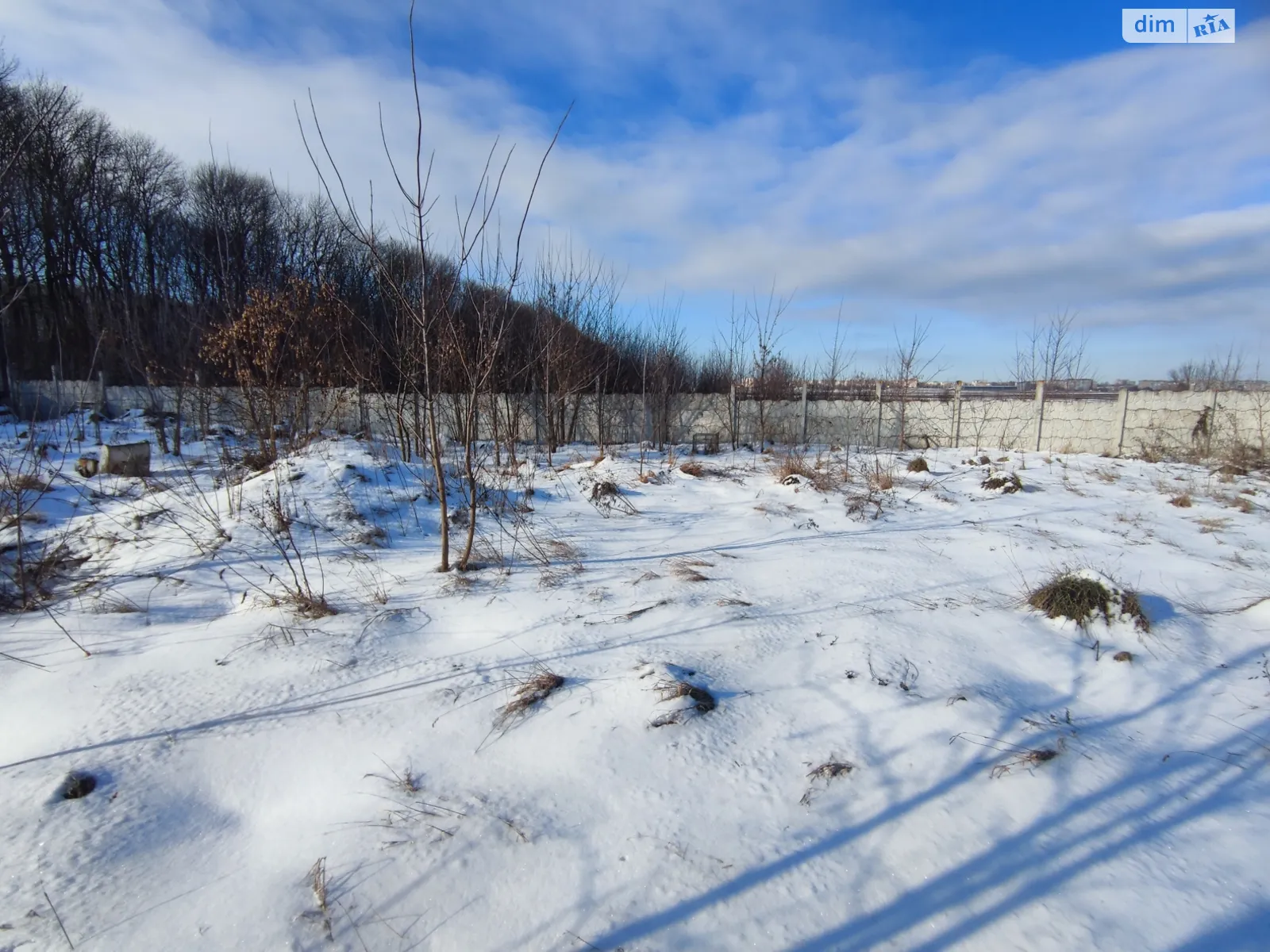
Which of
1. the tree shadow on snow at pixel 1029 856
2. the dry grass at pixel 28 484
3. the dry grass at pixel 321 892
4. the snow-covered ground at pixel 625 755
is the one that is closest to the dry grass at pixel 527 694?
the snow-covered ground at pixel 625 755

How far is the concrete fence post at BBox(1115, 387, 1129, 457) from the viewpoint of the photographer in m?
12.1

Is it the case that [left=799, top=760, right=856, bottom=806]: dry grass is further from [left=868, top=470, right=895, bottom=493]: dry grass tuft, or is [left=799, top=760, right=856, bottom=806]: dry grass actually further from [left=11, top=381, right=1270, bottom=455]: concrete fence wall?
[left=11, top=381, right=1270, bottom=455]: concrete fence wall

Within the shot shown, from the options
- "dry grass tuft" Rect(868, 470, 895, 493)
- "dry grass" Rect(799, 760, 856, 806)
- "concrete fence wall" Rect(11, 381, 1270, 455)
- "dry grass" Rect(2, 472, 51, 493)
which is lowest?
"dry grass" Rect(799, 760, 856, 806)

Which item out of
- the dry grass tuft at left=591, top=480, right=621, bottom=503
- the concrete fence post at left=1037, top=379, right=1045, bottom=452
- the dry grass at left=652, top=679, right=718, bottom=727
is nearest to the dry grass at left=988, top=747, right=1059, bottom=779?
the dry grass at left=652, top=679, right=718, bottom=727

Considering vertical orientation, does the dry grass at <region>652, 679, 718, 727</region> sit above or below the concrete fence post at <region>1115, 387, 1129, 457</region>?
below

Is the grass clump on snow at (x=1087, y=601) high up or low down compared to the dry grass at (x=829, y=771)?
up

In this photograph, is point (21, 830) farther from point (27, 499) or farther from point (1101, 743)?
point (27, 499)

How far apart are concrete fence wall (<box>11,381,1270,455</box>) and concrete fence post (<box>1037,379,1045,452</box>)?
0.08ft

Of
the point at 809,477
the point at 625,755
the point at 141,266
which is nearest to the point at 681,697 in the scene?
the point at 625,755

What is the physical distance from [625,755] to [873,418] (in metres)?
13.4

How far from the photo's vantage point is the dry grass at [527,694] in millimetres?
2277

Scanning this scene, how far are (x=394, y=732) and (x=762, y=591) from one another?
2.14 m

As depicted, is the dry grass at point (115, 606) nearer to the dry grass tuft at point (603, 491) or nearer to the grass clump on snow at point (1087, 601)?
the dry grass tuft at point (603, 491)

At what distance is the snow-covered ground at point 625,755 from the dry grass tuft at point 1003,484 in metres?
2.86
